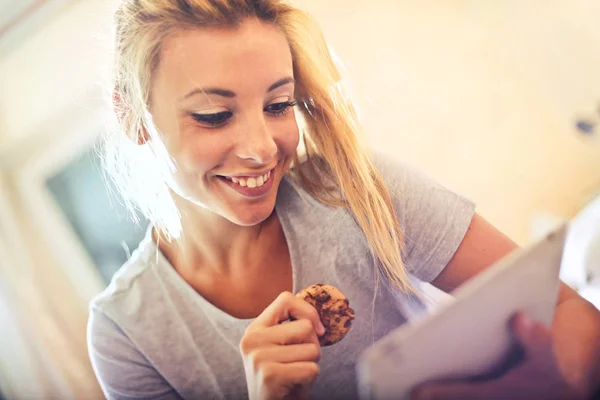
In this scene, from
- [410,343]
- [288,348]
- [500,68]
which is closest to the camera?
[410,343]

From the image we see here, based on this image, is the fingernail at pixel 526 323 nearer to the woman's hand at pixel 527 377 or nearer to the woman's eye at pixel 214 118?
the woman's hand at pixel 527 377

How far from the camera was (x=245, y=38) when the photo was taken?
48 cm

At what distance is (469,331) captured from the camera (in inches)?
16.6

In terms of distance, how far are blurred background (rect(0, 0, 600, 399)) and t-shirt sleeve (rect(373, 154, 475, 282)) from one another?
5cm

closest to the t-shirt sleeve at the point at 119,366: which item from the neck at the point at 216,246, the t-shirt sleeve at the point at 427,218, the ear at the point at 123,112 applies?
the neck at the point at 216,246

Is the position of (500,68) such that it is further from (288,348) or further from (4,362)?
(4,362)

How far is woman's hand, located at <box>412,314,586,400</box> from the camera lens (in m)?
0.44

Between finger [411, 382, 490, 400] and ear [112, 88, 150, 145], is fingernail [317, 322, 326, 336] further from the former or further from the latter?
ear [112, 88, 150, 145]

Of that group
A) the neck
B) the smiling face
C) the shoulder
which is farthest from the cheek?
the shoulder

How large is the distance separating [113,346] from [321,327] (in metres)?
0.25

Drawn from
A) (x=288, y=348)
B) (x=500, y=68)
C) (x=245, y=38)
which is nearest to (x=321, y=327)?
(x=288, y=348)

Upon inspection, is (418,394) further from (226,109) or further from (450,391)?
(226,109)

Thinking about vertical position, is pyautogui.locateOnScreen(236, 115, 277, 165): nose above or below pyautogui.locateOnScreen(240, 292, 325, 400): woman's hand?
above

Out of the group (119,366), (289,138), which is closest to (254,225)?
(289,138)
